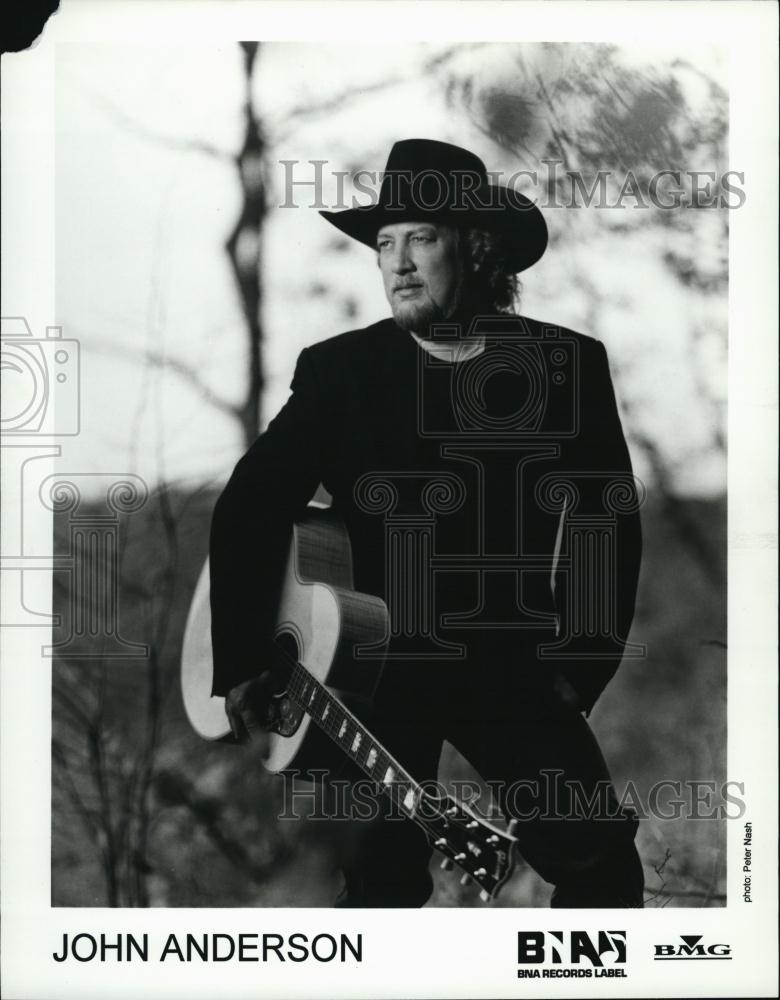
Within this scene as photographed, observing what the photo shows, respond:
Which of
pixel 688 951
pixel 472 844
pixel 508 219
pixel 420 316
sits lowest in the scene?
pixel 688 951

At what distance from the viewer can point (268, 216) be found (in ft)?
11.4

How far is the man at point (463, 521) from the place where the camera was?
11.2 feet

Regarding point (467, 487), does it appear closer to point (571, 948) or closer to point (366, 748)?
point (366, 748)

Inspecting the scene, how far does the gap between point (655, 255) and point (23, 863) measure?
7.76ft

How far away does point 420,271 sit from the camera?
137 inches

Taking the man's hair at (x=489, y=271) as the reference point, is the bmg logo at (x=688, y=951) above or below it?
below

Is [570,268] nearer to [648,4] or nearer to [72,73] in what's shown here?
[648,4]
